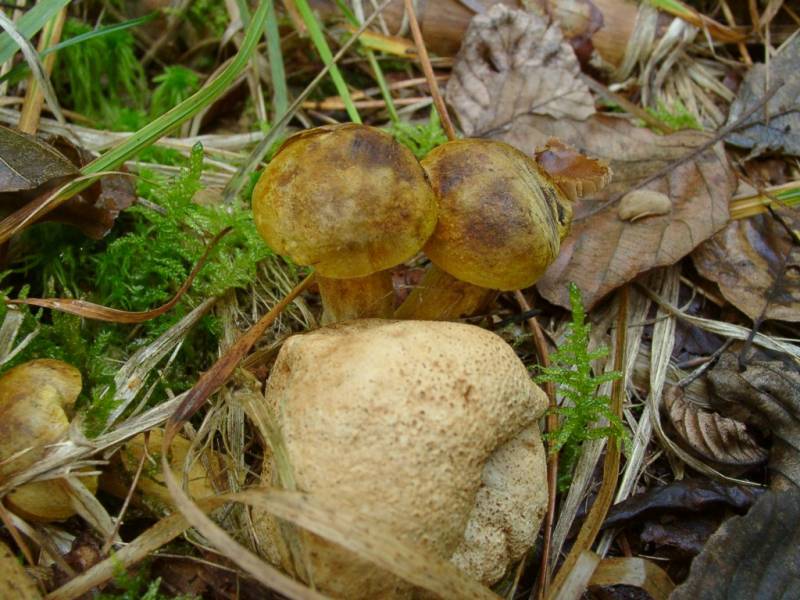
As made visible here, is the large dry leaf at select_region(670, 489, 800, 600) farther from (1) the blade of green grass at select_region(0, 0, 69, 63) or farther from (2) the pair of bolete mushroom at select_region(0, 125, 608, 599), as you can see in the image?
(1) the blade of green grass at select_region(0, 0, 69, 63)

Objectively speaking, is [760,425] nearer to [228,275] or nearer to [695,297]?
[695,297]

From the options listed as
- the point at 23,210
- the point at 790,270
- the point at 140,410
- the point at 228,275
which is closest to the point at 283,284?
the point at 228,275

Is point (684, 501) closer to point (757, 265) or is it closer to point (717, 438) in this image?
point (717, 438)

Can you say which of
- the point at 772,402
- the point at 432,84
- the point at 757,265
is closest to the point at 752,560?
the point at 772,402

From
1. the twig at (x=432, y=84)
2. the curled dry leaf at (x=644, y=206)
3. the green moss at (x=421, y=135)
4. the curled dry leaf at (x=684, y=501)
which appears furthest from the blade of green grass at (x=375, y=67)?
the curled dry leaf at (x=684, y=501)

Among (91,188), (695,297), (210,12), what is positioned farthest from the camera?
(210,12)

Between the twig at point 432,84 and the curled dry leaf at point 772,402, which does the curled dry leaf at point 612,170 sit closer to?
the twig at point 432,84

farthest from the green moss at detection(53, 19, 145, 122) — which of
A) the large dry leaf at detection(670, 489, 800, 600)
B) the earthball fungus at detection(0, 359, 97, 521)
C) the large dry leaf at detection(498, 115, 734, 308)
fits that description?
the large dry leaf at detection(670, 489, 800, 600)
